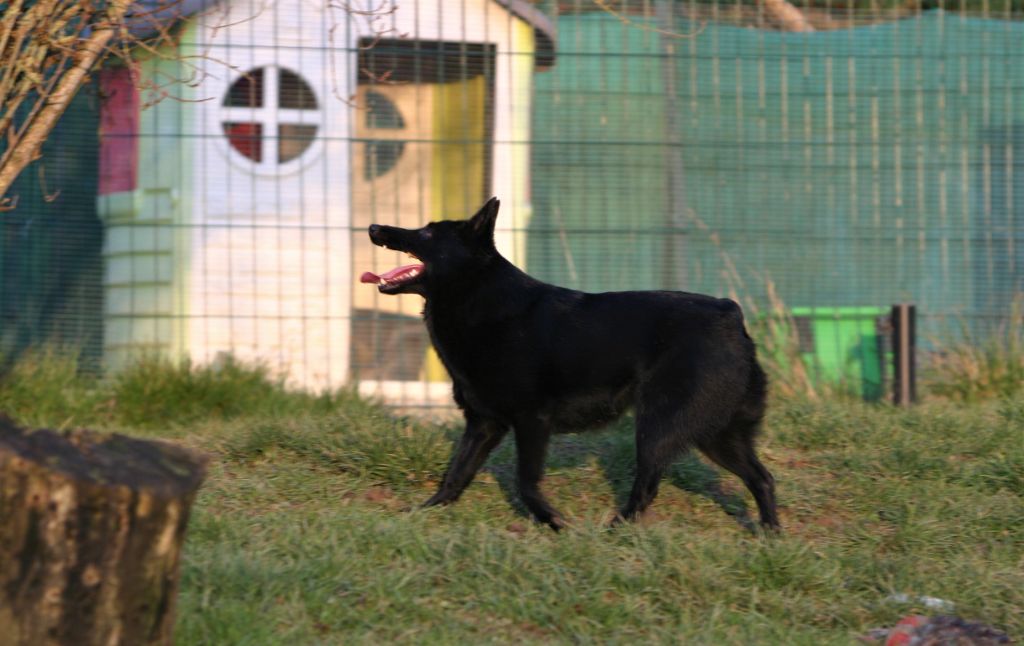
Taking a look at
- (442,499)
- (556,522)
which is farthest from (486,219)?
(556,522)

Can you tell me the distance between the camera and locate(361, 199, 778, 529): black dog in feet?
13.9

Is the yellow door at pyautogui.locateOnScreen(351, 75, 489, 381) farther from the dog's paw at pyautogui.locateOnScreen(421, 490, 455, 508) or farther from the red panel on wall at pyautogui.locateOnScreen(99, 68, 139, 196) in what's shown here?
the dog's paw at pyautogui.locateOnScreen(421, 490, 455, 508)

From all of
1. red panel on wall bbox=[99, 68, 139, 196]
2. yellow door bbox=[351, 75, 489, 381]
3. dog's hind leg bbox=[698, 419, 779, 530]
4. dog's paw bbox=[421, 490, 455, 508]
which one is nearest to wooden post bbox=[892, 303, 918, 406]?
yellow door bbox=[351, 75, 489, 381]

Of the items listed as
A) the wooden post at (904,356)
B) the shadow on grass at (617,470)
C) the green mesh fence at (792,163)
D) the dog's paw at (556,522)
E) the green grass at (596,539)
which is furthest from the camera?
the green mesh fence at (792,163)

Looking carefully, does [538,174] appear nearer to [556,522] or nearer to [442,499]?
[442,499]

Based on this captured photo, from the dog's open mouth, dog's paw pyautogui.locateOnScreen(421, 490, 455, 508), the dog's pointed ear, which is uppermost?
the dog's pointed ear

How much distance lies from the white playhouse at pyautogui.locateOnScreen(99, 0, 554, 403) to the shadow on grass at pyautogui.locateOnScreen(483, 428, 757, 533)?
1.85m

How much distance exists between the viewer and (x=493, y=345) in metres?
4.39

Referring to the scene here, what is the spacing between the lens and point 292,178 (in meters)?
6.93

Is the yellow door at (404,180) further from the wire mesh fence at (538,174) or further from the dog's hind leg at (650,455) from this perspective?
the dog's hind leg at (650,455)

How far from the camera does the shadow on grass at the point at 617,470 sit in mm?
4695

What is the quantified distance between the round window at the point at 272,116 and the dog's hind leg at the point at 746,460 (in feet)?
11.4

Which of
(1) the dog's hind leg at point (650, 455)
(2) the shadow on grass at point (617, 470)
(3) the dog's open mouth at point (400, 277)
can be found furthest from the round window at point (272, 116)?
(1) the dog's hind leg at point (650, 455)

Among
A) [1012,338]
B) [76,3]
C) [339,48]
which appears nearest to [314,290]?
[339,48]
